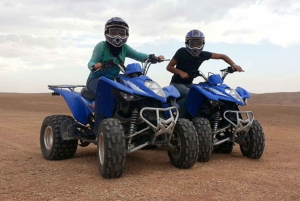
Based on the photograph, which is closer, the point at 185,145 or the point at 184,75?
the point at 185,145

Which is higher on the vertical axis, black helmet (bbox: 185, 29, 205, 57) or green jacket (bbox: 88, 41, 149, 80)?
black helmet (bbox: 185, 29, 205, 57)

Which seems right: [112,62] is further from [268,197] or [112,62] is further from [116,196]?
[268,197]

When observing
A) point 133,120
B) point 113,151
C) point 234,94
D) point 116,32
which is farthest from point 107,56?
point 234,94

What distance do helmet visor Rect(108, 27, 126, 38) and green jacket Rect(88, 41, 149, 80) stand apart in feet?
1.07

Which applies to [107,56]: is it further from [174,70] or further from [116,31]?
[174,70]

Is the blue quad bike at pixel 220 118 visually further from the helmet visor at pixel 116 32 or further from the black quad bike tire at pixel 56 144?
the black quad bike tire at pixel 56 144

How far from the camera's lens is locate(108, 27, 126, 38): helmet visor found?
5668 mm

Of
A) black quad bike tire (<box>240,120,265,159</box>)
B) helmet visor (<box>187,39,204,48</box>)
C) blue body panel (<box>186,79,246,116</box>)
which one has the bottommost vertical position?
black quad bike tire (<box>240,120,265,159</box>)

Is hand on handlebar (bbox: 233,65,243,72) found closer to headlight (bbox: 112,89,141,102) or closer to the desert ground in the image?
the desert ground

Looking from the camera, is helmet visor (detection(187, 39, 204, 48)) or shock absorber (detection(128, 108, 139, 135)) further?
helmet visor (detection(187, 39, 204, 48))

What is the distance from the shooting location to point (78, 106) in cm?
623

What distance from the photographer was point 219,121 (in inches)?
254

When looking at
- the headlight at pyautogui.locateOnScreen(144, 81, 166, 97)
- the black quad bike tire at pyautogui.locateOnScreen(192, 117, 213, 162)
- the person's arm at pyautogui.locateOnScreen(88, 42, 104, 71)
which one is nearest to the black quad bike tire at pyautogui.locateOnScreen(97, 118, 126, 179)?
the headlight at pyautogui.locateOnScreen(144, 81, 166, 97)

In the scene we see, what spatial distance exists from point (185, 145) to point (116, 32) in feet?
6.98
